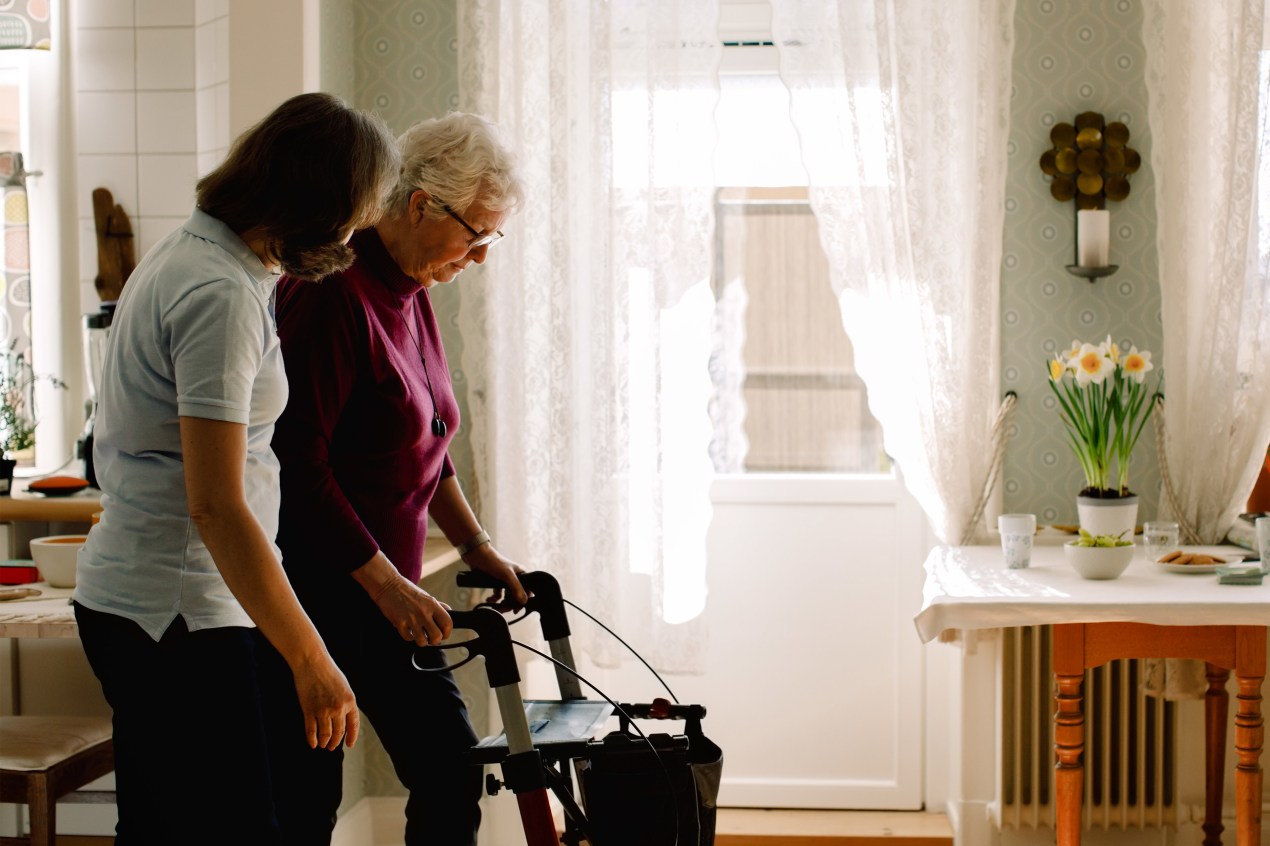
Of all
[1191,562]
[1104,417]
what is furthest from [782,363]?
[1191,562]

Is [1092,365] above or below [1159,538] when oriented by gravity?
above

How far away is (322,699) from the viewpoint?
1.38 meters

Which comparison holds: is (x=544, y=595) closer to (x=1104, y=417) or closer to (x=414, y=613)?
(x=414, y=613)

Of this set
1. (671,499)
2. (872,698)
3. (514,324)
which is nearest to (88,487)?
(514,324)

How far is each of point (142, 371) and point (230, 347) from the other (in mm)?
117

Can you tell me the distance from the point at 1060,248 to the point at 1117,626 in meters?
1.06

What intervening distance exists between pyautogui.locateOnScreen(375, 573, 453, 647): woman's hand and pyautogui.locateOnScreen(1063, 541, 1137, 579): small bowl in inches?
55.9

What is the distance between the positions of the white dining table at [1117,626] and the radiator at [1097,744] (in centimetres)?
47

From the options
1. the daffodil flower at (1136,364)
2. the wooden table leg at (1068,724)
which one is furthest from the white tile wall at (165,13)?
the wooden table leg at (1068,724)

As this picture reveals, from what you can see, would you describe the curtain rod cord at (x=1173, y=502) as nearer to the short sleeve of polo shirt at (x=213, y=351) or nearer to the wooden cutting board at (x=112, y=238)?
the short sleeve of polo shirt at (x=213, y=351)

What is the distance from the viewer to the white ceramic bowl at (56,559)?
2333mm

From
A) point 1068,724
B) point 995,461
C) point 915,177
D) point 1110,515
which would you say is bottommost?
point 1068,724

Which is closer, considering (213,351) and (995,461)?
(213,351)

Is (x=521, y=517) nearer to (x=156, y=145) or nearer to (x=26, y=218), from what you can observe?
(x=156, y=145)
